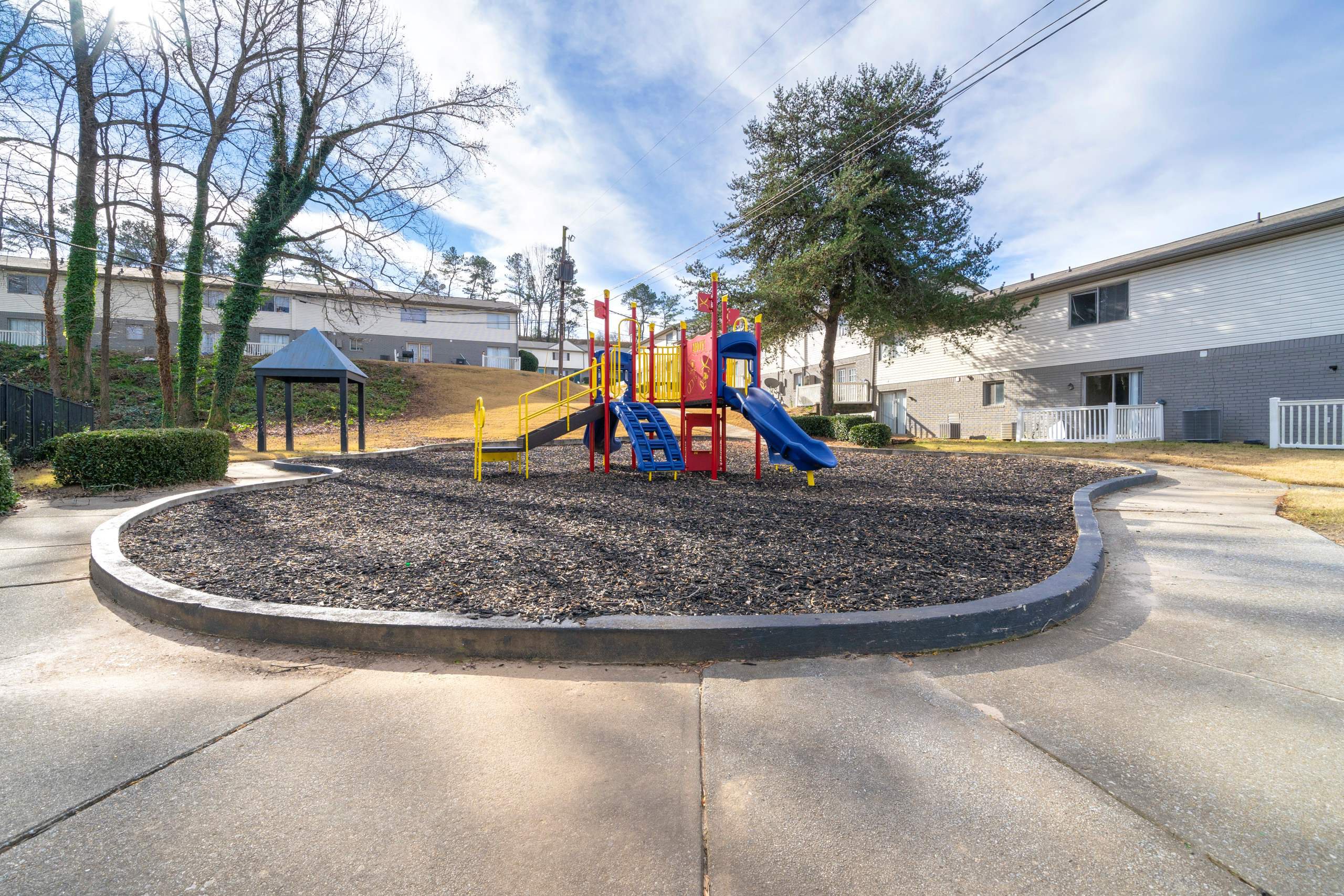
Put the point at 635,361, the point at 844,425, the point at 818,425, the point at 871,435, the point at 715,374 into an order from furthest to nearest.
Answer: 1. the point at 818,425
2. the point at 844,425
3. the point at 871,435
4. the point at 635,361
5. the point at 715,374

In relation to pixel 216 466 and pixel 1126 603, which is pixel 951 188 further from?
pixel 216 466

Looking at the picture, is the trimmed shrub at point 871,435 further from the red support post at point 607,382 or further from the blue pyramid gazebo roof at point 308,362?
the blue pyramid gazebo roof at point 308,362

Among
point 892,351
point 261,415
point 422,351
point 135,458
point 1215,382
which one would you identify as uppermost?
point 422,351

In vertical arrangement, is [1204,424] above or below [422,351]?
below

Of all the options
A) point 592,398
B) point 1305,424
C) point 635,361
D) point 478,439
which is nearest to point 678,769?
point 478,439

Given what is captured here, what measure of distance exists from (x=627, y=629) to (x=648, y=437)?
8.05 metres

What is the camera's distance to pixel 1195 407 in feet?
53.7

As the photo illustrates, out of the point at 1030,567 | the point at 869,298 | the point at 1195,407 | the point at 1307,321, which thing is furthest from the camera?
the point at 869,298

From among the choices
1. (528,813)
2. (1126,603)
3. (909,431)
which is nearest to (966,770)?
(528,813)

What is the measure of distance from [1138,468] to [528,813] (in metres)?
12.9

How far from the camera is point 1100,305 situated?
62.4 feet

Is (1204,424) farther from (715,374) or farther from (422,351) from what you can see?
(422,351)

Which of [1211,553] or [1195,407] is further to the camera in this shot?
[1195,407]

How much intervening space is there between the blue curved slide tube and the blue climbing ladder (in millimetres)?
1301
